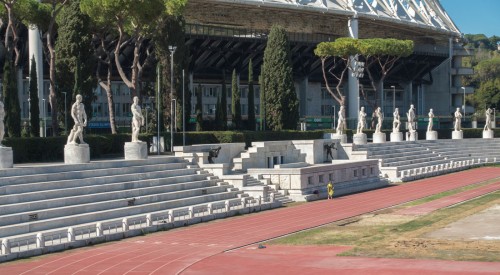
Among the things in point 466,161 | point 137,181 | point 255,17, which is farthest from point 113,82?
point 137,181

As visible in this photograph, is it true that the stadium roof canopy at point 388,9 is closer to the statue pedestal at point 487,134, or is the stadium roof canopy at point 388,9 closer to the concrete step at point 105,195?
the statue pedestal at point 487,134

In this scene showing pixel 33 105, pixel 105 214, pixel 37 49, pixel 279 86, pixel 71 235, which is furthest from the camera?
pixel 279 86

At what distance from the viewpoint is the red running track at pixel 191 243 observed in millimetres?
25609

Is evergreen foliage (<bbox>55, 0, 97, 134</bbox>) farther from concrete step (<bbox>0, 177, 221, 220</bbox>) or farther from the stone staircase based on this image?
concrete step (<bbox>0, 177, 221, 220</bbox>)

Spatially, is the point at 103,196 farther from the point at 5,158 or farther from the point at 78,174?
the point at 5,158

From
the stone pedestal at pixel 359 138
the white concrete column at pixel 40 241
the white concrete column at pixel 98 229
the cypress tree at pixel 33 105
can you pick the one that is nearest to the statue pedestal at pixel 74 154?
the white concrete column at pixel 98 229

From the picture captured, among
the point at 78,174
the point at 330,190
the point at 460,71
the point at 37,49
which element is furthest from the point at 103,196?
the point at 460,71

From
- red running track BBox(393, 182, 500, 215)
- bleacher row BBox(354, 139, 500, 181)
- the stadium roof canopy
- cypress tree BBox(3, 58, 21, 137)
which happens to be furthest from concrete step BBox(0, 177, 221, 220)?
the stadium roof canopy

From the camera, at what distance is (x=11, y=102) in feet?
157

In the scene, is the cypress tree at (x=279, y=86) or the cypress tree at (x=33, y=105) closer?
the cypress tree at (x=33, y=105)

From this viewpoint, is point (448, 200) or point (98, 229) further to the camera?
point (448, 200)

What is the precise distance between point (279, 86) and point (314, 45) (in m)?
30.2

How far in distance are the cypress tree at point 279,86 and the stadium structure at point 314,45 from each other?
1354 cm

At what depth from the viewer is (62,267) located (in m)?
25.8
